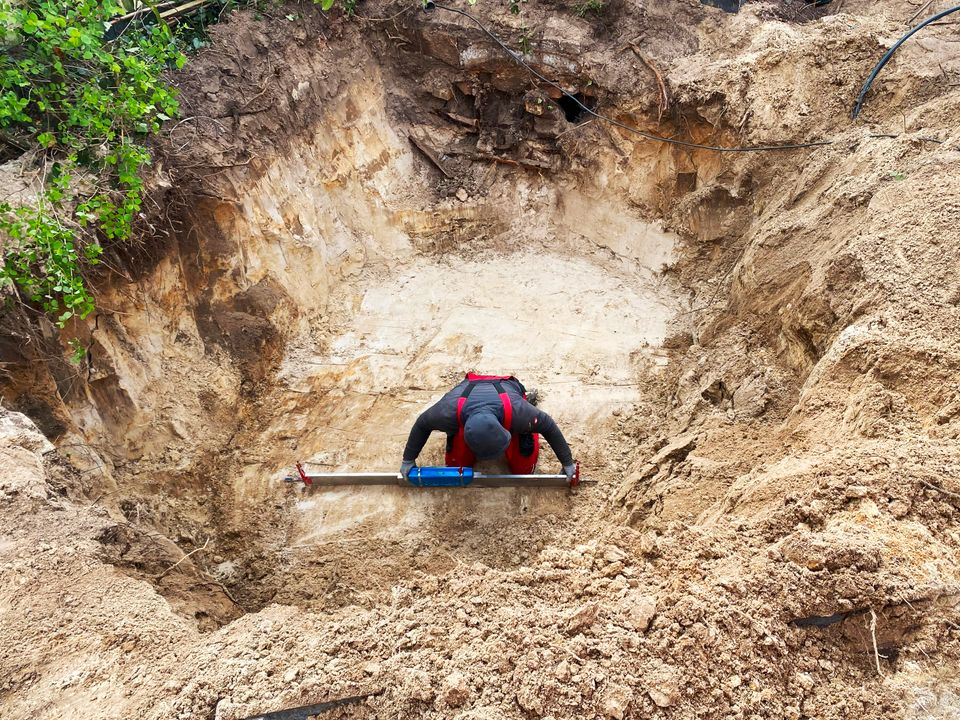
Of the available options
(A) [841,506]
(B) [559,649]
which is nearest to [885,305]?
(A) [841,506]

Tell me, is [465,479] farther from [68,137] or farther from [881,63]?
[881,63]

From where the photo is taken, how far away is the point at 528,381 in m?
4.79

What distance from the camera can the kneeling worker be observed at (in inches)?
133

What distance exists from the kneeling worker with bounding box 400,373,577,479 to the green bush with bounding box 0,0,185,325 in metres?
2.34

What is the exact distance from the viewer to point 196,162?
13.9 ft

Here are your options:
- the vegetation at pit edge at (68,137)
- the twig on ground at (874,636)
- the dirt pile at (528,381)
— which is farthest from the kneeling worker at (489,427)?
the vegetation at pit edge at (68,137)

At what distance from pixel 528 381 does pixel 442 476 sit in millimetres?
1391

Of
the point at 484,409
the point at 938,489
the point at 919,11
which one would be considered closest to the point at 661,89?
the point at 919,11

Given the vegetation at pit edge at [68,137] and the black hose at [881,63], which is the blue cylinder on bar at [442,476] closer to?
the vegetation at pit edge at [68,137]

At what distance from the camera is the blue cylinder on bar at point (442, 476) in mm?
3812

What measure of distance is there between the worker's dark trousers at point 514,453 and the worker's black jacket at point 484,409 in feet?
0.39

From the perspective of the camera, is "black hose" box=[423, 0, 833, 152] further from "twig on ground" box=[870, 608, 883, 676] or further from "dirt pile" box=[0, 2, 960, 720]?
"twig on ground" box=[870, 608, 883, 676]

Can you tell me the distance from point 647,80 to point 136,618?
19.5 feet

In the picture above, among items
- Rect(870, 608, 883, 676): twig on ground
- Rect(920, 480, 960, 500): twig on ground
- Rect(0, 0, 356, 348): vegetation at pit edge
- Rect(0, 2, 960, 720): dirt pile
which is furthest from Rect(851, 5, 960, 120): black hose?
Rect(0, 0, 356, 348): vegetation at pit edge
